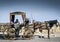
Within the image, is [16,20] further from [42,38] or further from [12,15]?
[42,38]

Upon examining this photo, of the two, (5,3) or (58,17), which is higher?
(5,3)

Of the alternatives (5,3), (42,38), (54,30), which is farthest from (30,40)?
(5,3)

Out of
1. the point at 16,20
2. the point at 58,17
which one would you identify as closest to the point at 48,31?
the point at 58,17

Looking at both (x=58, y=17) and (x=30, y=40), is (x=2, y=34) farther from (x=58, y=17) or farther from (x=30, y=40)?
(x=58, y=17)

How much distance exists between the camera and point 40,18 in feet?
16.9

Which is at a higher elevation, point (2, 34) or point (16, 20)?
point (16, 20)

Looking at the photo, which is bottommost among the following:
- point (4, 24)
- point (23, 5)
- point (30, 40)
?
point (30, 40)

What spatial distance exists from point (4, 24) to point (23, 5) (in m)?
0.71

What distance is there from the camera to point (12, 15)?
16.8 feet

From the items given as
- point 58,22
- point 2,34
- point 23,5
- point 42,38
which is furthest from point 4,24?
point 58,22

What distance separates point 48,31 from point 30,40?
530mm

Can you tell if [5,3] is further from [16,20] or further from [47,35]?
[47,35]

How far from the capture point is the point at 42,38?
5.21 metres

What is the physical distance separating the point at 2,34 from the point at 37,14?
1089mm
